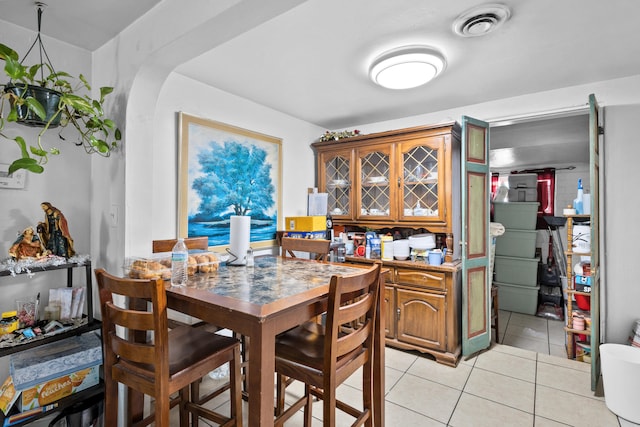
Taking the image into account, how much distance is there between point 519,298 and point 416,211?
244 cm

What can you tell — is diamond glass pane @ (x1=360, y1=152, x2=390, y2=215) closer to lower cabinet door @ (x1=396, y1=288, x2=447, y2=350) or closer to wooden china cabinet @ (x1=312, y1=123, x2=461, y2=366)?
wooden china cabinet @ (x1=312, y1=123, x2=461, y2=366)

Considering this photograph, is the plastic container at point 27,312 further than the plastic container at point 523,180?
No

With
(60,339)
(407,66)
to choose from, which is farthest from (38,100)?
(407,66)

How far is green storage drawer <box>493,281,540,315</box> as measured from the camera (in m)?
4.22

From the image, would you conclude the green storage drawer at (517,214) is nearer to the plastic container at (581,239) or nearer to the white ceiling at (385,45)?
the plastic container at (581,239)

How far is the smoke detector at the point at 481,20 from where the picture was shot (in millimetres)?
1641

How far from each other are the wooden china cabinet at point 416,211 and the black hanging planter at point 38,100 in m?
2.62

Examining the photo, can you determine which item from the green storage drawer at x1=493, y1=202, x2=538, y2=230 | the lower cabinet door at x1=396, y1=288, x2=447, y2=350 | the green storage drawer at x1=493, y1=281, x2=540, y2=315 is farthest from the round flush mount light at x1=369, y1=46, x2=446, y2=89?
the green storage drawer at x1=493, y1=281, x2=540, y2=315

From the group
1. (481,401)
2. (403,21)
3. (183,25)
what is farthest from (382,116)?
(481,401)

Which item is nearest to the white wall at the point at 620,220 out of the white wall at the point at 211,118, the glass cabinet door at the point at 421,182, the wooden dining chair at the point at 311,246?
the glass cabinet door at the point at 421,182

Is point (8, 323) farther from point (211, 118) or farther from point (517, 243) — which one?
point (517, 243)

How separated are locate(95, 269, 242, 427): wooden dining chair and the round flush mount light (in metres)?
1.98

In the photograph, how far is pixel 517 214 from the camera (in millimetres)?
4492

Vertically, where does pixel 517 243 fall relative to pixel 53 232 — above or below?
below
